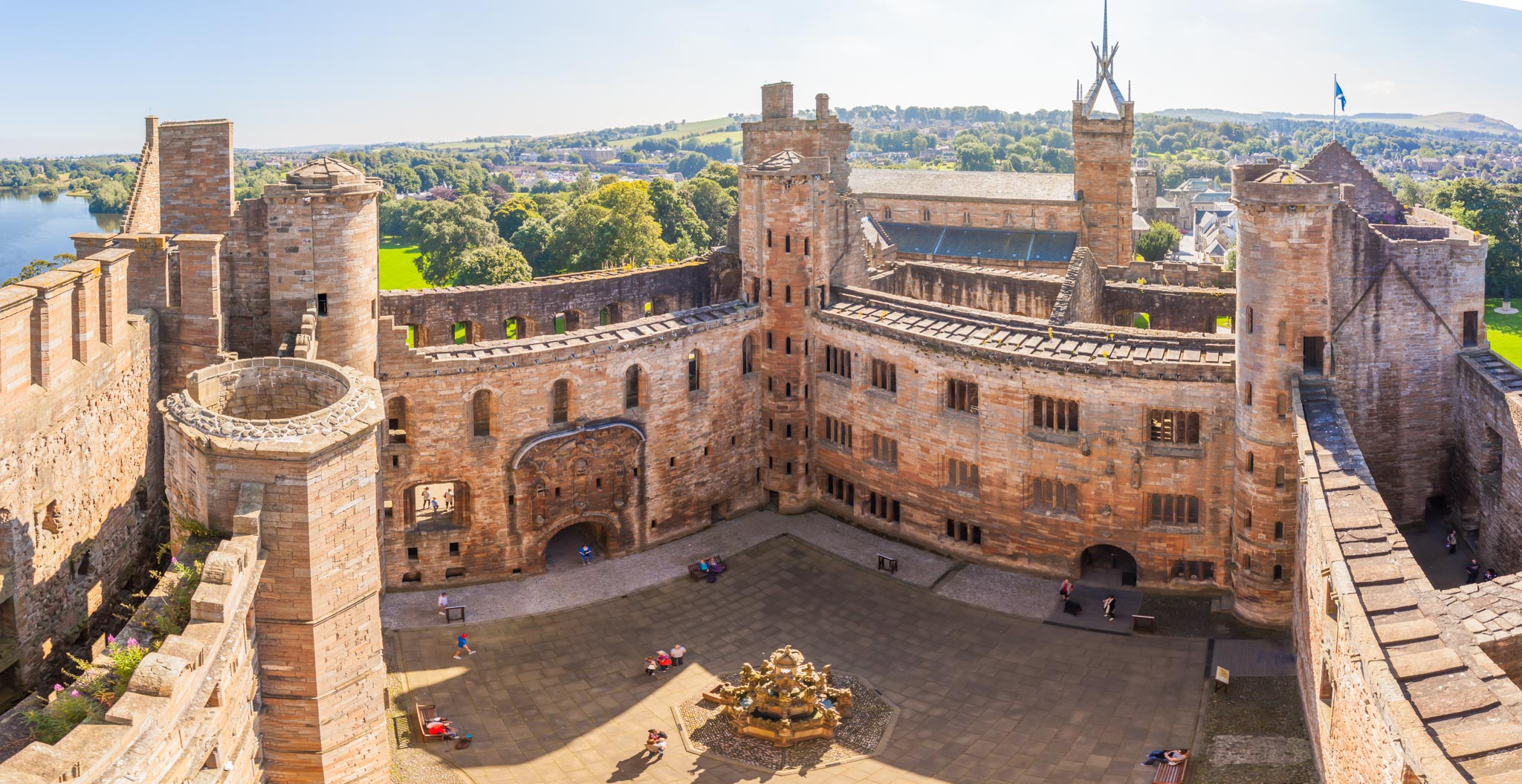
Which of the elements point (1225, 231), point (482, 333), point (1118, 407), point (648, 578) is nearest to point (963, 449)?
point (1118, 407)

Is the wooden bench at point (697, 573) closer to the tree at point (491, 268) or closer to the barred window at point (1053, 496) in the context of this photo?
the barred window at point (1053, 496)

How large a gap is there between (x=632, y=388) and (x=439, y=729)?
57.5ft

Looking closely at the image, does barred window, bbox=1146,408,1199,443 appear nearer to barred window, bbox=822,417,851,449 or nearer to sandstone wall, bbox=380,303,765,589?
barred window, bbox=822,417,851,449

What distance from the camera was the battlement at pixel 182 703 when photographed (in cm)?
1984

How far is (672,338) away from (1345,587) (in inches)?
1123

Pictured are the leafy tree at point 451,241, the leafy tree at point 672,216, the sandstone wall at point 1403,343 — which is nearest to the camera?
the sandstone wall at point 1403,343

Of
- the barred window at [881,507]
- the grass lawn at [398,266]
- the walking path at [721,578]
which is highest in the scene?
the grass lawn at [398,266]

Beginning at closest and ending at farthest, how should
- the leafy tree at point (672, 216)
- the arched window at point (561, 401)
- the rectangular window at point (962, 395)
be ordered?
the arched window at point (561, 401)
the rectangular window at point (962, 395)
the leafy tree at point (672, 216)

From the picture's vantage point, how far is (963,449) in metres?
50.3

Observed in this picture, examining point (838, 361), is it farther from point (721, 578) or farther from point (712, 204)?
point (712, 204)

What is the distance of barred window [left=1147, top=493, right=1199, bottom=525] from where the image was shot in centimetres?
4644

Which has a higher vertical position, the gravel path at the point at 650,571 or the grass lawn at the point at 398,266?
the grass lawn at the point at 398,266

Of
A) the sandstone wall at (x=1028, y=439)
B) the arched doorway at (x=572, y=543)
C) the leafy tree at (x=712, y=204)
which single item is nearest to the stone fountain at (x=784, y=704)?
the sandstone wall at (x=1028, y=439)

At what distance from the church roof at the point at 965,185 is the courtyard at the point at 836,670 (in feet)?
190
